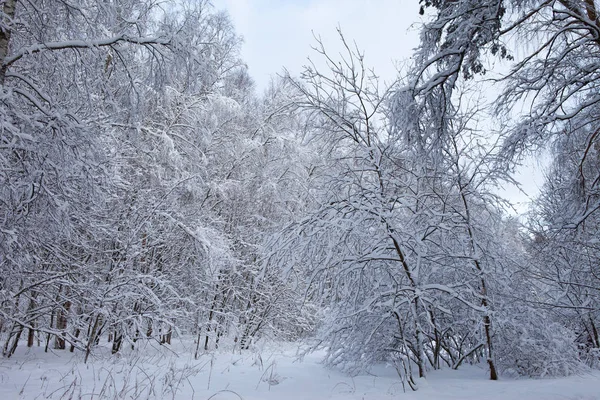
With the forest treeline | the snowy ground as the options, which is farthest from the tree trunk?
the snowy ground

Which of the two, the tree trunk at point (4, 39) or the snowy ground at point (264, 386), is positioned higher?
the tree trunk at point (4, 39)

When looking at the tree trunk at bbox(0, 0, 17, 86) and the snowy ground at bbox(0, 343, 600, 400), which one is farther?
the snowy ground at bbox(0, 343, 600, 400)

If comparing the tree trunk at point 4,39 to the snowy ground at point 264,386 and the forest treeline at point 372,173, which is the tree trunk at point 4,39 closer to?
the forest treeline at point 372,173

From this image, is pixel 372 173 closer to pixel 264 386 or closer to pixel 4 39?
pixel 264 386

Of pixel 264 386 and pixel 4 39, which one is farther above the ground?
pixel 4 39

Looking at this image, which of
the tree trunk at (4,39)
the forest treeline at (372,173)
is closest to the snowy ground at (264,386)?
the forest treeline at (372,173)

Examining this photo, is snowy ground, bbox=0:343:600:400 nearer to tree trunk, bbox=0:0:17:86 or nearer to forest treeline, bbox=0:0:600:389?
forest treeline, bbox=0:0:600:389

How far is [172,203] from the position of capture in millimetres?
8594

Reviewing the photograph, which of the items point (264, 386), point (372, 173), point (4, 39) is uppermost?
point (4, 39)

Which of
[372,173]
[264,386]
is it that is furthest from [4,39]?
[264,386]

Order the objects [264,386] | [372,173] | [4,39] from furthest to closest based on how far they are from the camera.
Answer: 1. [372,173]
2. [264,386]
3. [4,39]

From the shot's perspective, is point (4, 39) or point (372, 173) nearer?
point (4, 39)

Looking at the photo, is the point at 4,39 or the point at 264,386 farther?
the point at 264,386

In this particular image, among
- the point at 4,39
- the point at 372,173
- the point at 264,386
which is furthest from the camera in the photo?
the point at 372,173
